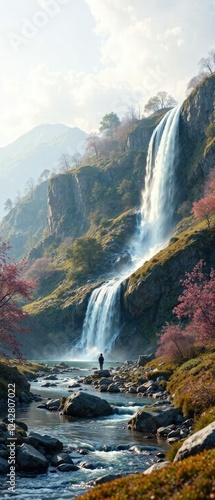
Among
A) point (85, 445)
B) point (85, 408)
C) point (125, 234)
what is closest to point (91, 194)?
point (125, 234)

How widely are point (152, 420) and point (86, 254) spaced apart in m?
93.2

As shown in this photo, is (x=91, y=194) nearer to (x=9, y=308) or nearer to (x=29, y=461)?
(x=9, y=308)

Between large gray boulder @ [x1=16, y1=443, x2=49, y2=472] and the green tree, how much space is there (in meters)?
100

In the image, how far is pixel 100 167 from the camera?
18875 cm

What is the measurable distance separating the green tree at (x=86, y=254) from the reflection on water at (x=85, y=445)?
80654 millimetres

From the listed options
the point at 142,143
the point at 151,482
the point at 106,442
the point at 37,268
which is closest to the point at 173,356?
the point at 106,442

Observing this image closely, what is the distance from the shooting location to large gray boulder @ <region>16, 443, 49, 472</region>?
1931cm

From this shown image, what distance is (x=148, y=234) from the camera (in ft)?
417

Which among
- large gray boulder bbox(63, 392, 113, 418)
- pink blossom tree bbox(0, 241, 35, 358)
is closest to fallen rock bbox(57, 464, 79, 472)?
pink blossom tree bbox(0, 241, 35, 358)

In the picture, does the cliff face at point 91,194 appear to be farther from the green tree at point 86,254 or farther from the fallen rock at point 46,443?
the fallen rock at point 46,443

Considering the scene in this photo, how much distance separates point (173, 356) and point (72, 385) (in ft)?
37.9

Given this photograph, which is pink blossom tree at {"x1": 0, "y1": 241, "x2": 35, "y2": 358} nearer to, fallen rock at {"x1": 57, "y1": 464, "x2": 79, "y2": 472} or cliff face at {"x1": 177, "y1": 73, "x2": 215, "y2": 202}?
fallen rock at {"x1": 57, "y1": 464, "x2": 79, "y2": 472}

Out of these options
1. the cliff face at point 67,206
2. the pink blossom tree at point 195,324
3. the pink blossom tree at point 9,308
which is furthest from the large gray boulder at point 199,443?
the cliff face at point 67,206

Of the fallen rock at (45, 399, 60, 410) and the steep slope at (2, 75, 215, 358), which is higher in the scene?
the steep slope at (2, 75, 215, 358)
